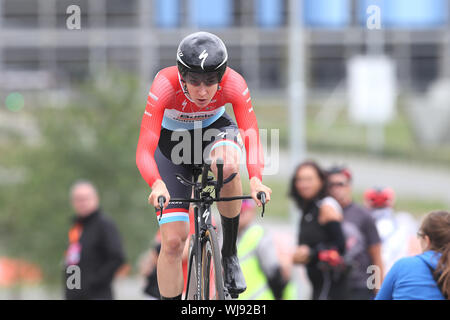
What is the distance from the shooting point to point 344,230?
7266 millimetres

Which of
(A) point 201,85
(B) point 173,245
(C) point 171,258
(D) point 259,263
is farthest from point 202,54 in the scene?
(D) point 259,263

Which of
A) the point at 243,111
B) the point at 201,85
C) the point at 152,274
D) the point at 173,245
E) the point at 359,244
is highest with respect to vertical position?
the point at 201,85

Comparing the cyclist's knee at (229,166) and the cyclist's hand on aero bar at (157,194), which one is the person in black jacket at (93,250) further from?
the cyclist's hand on aero bar at (157,194)

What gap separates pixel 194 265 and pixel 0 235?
17.6 metres

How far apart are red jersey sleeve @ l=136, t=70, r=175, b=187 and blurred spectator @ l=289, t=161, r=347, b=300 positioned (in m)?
2.92

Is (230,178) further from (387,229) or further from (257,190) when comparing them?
(387,229)

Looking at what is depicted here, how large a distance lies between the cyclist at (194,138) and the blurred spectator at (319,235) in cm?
216

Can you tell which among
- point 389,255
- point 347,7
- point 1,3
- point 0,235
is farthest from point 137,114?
point 1,3

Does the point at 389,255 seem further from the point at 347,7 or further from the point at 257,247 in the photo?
the point at 347,7

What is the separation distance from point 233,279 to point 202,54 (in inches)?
59.6

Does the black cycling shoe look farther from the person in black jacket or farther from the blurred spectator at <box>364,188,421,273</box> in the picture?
the blurred spectator at <box>364,188,421,273</box>

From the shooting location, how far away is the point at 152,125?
14.3 ft

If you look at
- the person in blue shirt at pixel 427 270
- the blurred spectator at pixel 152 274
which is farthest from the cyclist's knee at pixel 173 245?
the blurred spectator at pixel 152 274

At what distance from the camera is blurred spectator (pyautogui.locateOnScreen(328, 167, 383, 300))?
7.04 m
